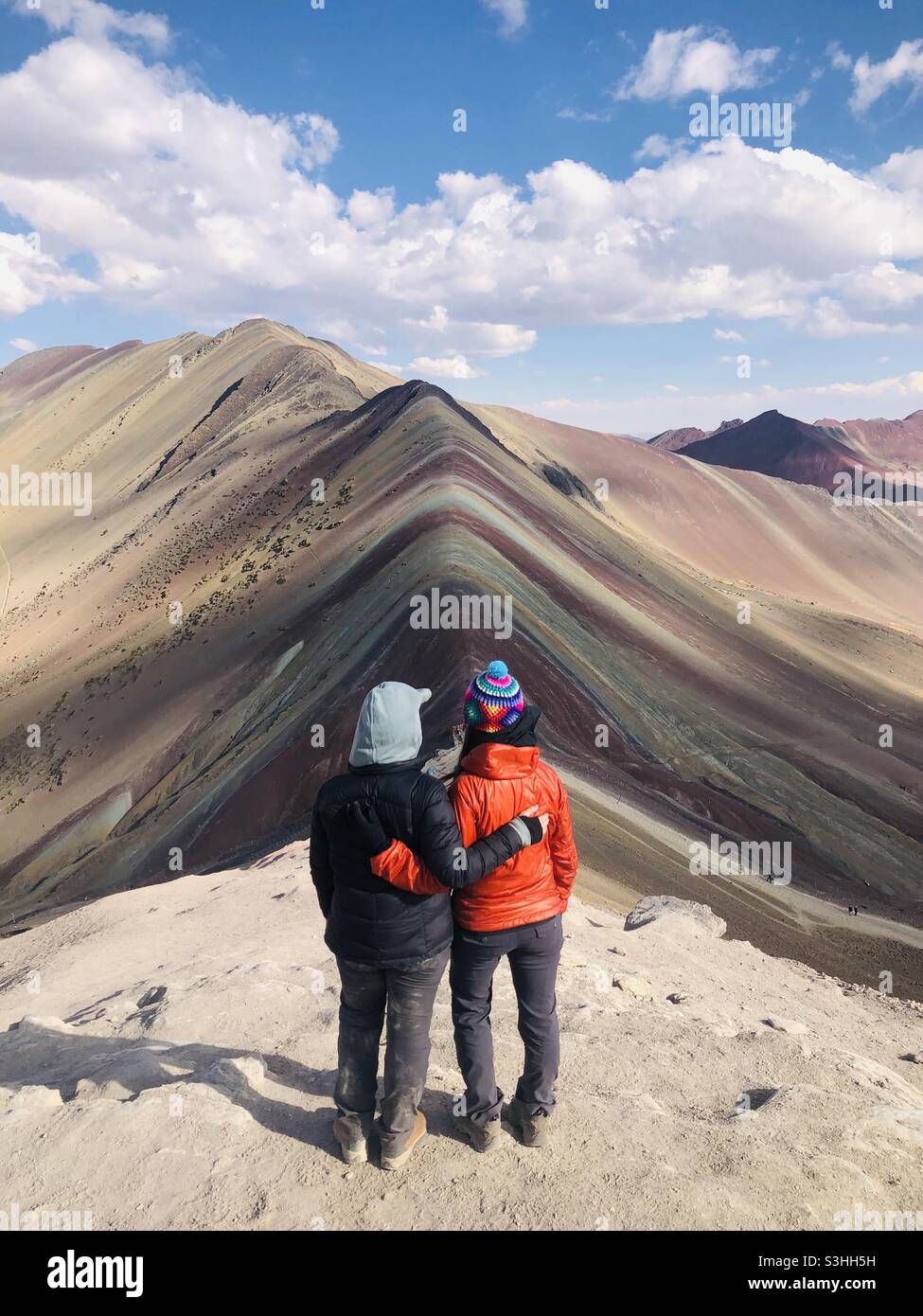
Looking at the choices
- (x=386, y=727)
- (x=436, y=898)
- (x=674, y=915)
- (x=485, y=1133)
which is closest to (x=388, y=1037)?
(x=485, y=1133)

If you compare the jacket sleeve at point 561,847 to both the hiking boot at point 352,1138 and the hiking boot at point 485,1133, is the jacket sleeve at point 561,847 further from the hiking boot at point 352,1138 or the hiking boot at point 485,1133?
the hiking boot at point 352,1138

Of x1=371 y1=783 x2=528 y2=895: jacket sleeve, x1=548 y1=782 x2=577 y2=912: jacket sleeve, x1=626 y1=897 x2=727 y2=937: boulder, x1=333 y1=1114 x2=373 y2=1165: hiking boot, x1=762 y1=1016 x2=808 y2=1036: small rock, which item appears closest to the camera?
x1=371 y1=783 x2=528 y2=895: jacket sleeve

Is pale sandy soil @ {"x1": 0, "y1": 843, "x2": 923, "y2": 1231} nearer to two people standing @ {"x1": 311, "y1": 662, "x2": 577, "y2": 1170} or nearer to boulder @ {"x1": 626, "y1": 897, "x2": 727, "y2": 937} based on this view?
two people standing @ {"x1": 311, "y1": 662, "x2": 577, "y2": 1170}

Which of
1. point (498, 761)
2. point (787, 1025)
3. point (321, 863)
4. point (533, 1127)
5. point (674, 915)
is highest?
point (498, 761)

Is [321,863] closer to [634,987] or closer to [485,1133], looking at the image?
[485,1133]

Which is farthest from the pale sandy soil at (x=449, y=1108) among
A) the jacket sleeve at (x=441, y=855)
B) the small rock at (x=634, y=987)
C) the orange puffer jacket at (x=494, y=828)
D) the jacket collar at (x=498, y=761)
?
the jacket collar at (x=498, y=761)

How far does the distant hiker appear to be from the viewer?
12.0ft

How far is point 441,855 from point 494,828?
1.14ft

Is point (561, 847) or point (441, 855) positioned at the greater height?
point (441, 855)

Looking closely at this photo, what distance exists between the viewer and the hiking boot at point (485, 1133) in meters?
4.06

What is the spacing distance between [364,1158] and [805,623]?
50363mm

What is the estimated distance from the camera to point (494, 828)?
387 centimetres

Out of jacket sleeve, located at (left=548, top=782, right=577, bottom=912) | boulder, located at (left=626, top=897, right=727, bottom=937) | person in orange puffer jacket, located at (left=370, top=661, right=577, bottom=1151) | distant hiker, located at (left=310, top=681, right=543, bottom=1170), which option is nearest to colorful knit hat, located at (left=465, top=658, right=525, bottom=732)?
person in orange puffer jacket, located at (left=370, top=661, right=577, bottom=1151)

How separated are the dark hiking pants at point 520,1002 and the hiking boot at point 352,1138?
→ 553mm
